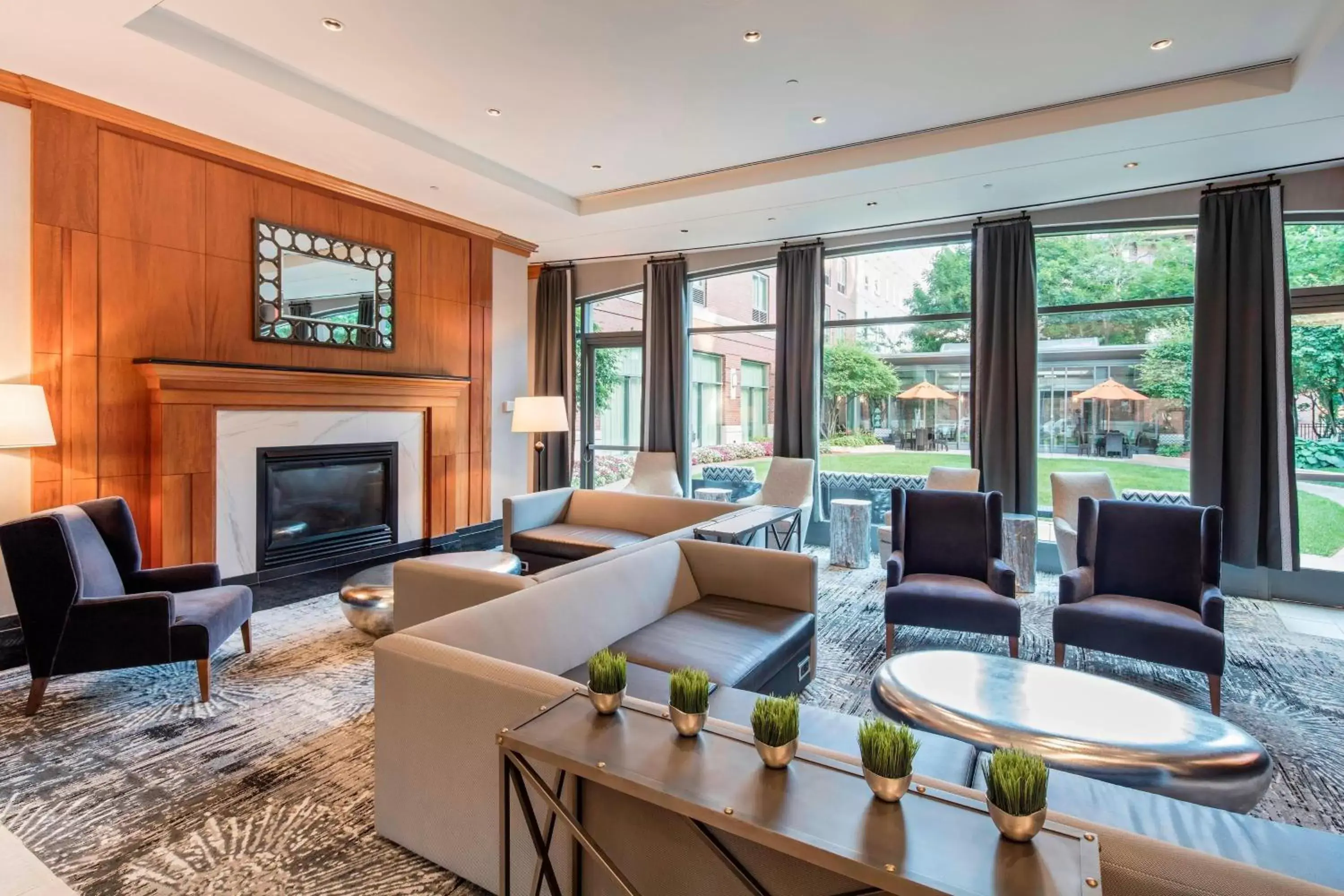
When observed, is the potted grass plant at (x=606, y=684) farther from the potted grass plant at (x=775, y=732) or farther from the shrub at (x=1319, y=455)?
the shrub at (x=1319, y=455)

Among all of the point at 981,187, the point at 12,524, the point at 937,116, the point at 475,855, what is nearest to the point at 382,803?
the point at 475,855

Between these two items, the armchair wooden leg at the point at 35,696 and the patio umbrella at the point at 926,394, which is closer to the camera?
the armchair wooden leg at the point at 35,696

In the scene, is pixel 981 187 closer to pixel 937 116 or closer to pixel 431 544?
pixel 937 116

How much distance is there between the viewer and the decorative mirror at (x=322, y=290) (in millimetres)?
4723

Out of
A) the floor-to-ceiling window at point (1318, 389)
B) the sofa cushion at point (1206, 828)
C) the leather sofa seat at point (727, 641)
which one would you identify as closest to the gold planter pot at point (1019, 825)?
the sofa cushion at point (1206, 828)

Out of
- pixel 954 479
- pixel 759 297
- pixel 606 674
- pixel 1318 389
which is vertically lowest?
pixel 606 674

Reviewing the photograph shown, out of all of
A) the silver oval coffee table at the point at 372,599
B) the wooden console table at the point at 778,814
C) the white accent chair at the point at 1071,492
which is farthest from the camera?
the white accent chair at the point at 1071,492

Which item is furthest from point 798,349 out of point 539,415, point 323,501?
point 323,501

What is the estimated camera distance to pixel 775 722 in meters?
1.27

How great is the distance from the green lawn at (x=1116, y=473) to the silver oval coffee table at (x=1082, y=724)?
3.65 m

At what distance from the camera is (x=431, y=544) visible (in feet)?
19.5

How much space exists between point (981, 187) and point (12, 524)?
6.09 m

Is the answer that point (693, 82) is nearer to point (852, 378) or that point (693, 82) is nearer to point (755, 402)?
point (852, 378)

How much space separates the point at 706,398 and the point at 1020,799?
21.1 ft
